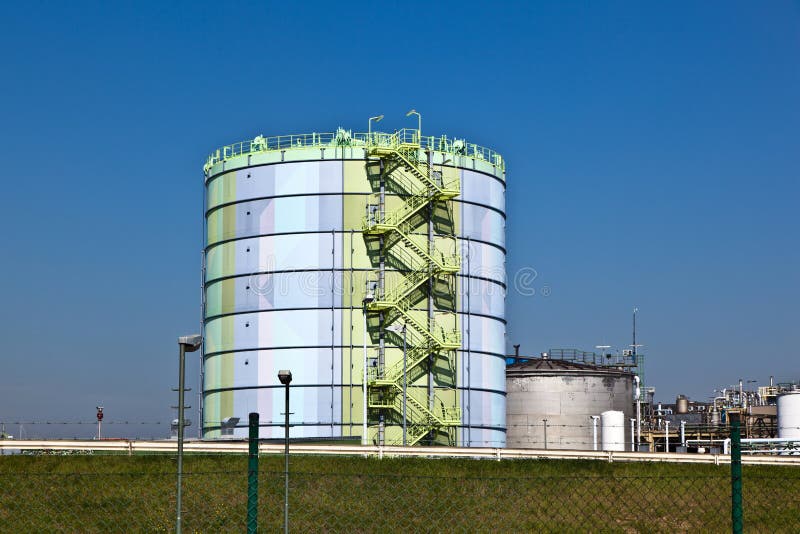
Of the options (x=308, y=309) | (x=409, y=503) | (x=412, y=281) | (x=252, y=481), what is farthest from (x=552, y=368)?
(x=252, y=481)

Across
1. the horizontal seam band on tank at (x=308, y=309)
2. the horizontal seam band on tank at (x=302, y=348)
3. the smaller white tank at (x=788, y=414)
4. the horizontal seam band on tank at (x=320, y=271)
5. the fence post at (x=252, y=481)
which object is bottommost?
the fence post at (x=252, y=481)

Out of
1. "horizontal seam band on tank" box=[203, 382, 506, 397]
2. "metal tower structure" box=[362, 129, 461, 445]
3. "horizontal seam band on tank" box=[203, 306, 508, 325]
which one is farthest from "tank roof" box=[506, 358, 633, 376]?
"metal tower structure" box=[362, 129, 461, 445]

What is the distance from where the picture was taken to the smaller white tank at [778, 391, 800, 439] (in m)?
51.1

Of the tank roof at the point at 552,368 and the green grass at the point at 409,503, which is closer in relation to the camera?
the green grass at the point at 409,503

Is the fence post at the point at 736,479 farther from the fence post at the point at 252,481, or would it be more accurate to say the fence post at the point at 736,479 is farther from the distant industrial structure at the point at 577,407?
the distant industrial structure at the point at 577,407

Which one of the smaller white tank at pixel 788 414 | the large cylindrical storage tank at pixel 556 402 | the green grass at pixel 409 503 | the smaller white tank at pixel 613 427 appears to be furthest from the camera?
the large cylindrical storage tank at pixel 556 402

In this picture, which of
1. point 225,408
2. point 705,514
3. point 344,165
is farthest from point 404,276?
point 705,514

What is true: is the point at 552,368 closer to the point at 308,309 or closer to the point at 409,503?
the point at 308,309

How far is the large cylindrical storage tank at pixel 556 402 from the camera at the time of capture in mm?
Result: 56875

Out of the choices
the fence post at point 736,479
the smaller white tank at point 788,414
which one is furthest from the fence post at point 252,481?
the smaller white tank at point 788,414

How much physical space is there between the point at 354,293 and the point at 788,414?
71.6ft

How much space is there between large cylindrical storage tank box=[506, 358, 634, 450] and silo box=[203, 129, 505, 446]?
389 inches

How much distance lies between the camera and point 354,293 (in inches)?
1767

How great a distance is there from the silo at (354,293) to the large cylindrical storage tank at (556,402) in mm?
9877
